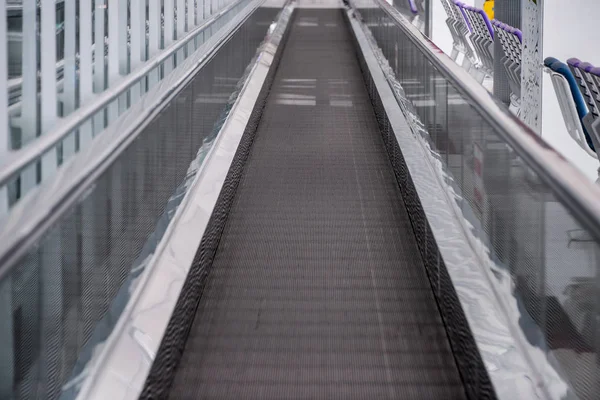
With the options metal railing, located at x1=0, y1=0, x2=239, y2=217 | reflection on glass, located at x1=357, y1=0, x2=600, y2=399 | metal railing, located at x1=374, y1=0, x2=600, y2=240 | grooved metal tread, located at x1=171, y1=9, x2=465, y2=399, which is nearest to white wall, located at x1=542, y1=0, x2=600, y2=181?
grooved metal tread, located at x1=171, y1=9, x2=465, y2=399

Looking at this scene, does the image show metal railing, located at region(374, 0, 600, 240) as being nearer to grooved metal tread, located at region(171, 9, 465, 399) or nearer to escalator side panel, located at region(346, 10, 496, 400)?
escalator side panel, located at region(346, 10, 496, 400)

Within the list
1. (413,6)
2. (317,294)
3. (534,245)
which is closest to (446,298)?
(317,294)

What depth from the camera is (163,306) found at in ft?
10.1

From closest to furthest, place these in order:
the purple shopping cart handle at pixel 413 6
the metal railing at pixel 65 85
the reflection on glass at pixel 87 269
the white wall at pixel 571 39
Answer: the reflection on glass at pixel 87 269 < the metal railing at pixel 65 85 < the white wall at pixel 571 39 < the purple shopping cart handle at pixel 413 6

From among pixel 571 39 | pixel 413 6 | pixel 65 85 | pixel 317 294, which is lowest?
pixel 317 294

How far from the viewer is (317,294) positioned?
3.83 m

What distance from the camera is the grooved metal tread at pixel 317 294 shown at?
3.02 meters

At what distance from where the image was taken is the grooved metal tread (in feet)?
9.89

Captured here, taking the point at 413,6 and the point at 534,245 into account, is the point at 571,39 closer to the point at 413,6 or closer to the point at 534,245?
the point at 413,6

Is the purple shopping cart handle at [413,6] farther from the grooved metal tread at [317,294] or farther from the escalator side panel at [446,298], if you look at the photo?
the escalator side panel at [446,298]

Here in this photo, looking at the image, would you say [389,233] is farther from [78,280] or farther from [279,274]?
[78,280]

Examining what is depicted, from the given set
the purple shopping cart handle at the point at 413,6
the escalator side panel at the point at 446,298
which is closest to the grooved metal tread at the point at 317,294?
the escalator side panel at the point at 446,298

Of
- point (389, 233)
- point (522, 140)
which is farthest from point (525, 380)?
point (389, 233)

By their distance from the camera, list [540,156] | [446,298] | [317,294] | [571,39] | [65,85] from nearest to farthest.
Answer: [540,156], [446,298], [317,294], [65,85], [571,39]
